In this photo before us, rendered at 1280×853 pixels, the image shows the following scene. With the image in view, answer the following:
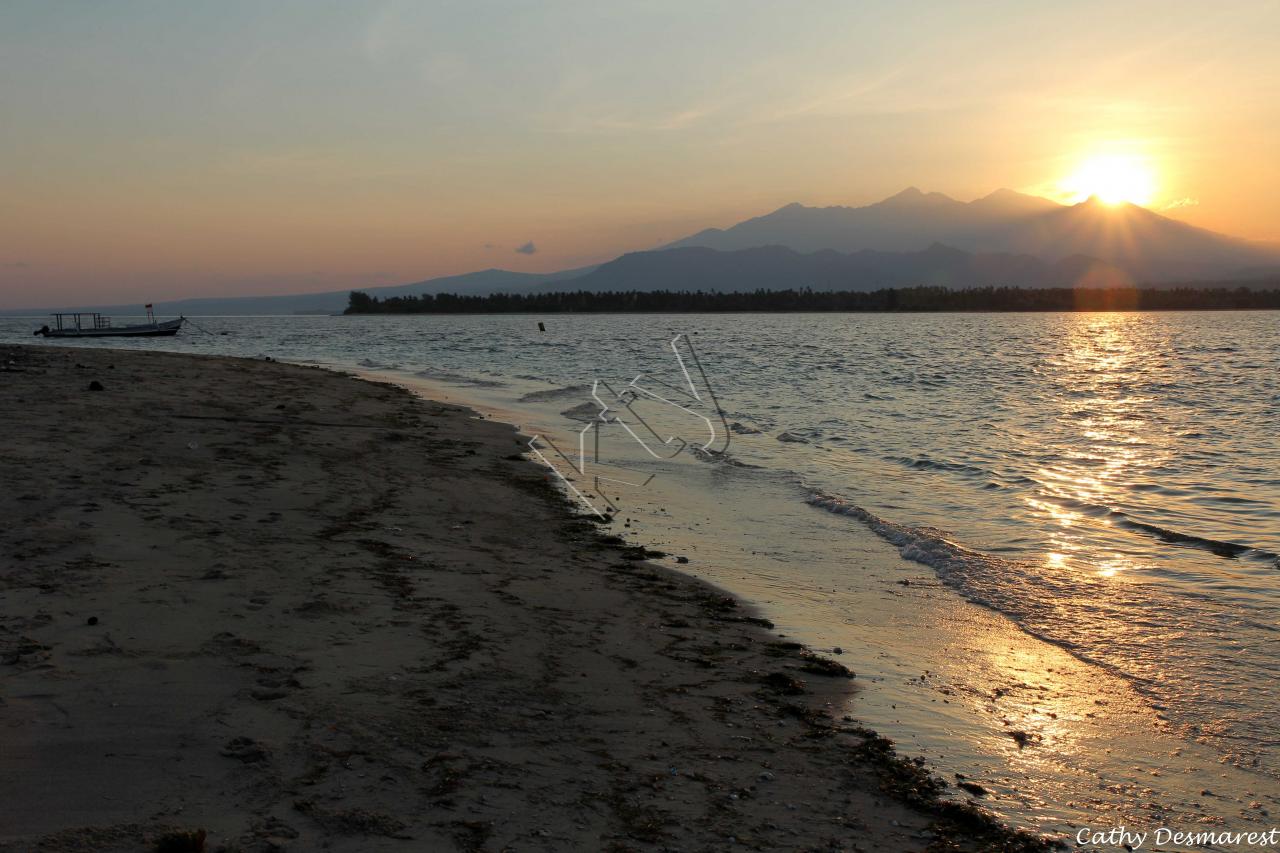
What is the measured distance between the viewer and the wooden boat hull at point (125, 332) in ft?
218

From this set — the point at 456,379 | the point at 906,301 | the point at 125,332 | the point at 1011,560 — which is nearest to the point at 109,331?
the point at 125,332

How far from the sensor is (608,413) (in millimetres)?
23062

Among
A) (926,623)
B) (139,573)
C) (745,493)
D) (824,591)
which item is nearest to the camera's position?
(139,573)

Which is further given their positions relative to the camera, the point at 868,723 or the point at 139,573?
the point at 139,573

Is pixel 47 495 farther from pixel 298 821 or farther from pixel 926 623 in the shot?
pixel 926 623

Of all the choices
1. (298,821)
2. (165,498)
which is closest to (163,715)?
(298,821)

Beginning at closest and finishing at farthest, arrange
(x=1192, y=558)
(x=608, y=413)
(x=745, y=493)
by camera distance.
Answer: (x=1192, y=558) → (x=745, y=493) → (x=608, y=413)

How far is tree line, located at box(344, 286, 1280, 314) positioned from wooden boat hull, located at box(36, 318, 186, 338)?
117153 mm

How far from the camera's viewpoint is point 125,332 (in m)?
65.8

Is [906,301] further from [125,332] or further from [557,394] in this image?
[557,394]

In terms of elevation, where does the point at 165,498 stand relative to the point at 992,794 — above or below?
above

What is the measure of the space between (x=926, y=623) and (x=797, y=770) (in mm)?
3273

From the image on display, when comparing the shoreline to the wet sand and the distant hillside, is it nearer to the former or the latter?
the wet sand

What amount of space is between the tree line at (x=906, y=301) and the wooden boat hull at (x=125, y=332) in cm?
11715
